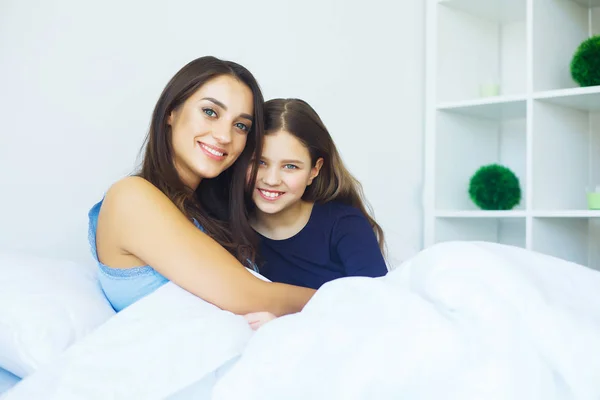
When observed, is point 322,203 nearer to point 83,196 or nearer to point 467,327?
point 83,196

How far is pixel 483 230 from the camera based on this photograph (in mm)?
2709

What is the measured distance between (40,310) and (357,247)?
84 cm

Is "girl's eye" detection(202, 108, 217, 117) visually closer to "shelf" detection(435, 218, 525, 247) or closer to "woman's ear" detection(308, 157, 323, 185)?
"woman's ear" detection(308, 157, 323, 185)

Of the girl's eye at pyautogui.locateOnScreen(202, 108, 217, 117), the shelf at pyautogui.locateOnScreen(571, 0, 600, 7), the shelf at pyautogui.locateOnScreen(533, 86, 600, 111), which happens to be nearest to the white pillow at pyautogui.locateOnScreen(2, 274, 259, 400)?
the girl's eye at pyautogui.locateOnScreen(202, 108, 217, 117)

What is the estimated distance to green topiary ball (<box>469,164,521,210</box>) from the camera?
2471mm

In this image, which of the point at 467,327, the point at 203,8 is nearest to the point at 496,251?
the point at 467,327

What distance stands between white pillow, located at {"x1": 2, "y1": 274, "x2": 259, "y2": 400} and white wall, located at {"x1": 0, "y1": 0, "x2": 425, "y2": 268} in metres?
0.70

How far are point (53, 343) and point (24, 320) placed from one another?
0.06m

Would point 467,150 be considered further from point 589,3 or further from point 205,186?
point 205,186

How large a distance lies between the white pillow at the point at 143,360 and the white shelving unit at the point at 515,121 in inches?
63.4

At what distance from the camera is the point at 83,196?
1.68 metres

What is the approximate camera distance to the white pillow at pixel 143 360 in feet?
2.91

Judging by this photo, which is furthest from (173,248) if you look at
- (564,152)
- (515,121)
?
(515,121)

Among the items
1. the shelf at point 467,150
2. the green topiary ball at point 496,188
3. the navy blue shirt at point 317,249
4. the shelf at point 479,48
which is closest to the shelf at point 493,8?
the shelf at point 479,48
